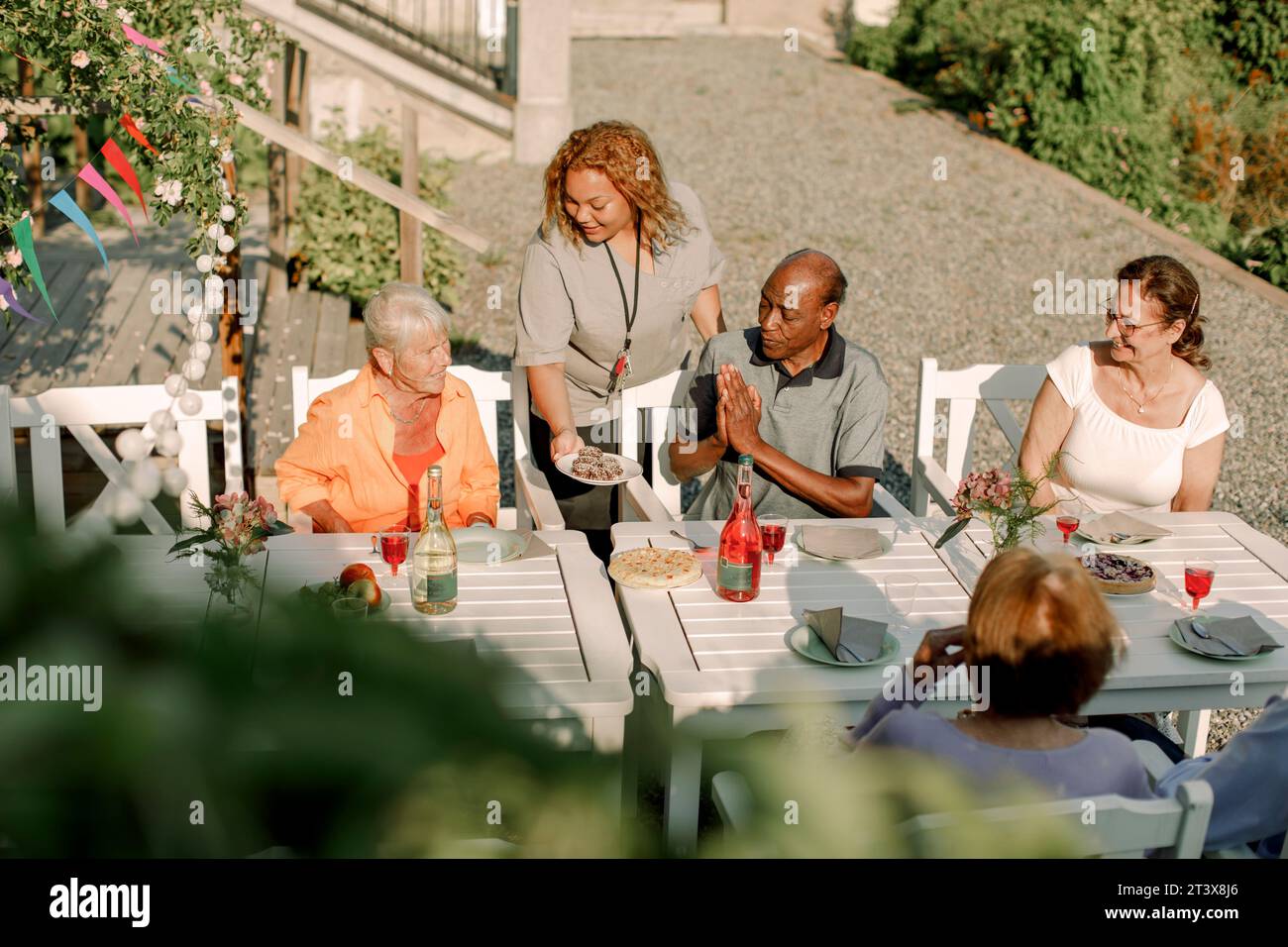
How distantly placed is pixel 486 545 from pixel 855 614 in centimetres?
96

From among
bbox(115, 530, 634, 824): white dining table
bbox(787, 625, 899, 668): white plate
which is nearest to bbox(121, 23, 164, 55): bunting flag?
bbox(115, 530, 634, 824): white dining table

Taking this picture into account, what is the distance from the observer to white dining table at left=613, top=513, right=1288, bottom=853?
2709 mm

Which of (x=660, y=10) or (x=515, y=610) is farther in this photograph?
(x=660, y=10)

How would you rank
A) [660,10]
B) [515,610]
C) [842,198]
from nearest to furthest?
1. [515,610]
2. [842,198]
3. [660,10]

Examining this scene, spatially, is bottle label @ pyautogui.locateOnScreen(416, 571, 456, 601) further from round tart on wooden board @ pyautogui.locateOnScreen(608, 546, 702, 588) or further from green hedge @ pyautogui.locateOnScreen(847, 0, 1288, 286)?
green hedge @ pyautogui.locateOnScreen(847, 0, 1288, 286)

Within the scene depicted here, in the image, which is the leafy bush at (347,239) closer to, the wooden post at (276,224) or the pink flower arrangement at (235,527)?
the wooden post at (276,224)

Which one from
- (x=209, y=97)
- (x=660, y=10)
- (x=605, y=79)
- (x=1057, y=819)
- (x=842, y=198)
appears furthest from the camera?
(x=660, y=10)

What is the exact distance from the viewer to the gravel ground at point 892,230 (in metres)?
7.77

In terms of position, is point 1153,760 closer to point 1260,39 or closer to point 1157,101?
point 1157,101

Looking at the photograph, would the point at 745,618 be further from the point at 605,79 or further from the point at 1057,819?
the point at 605,79

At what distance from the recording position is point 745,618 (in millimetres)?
3025

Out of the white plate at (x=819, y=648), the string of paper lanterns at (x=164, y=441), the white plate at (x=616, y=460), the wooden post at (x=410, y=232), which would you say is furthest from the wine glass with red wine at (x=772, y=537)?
the wooden post at (x=410, y=232)
